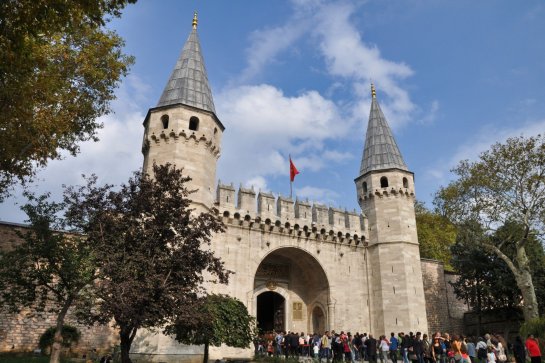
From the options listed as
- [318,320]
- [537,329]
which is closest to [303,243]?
[318,320]

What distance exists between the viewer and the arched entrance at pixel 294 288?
22.0 meters

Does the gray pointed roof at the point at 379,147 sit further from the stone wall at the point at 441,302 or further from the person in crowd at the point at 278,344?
the person in crowd at the point at 278,344

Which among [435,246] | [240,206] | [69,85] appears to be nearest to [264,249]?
[240,206]

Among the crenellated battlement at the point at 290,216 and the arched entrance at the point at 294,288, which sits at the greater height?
the crenellated battlement at the point at 290,216

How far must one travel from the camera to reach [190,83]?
20.9 m

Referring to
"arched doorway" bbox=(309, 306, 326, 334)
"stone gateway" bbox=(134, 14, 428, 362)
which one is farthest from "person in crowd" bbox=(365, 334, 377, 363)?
"arched doorway" bbox=(309, 306, 326, 334)

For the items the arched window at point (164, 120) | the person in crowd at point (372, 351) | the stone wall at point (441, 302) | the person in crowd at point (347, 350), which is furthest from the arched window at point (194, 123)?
the stone wall at point (441, 302)

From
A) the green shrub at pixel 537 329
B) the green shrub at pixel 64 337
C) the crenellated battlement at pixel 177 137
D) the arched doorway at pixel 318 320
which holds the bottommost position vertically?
the green shrub at pixel 64 337

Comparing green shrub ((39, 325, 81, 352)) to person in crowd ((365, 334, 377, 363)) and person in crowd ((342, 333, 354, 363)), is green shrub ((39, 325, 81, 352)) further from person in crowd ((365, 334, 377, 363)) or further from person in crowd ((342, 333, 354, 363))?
person in crowd ((365, 334, 377, 363))

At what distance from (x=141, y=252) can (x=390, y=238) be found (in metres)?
14.8

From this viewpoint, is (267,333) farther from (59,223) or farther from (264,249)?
(59,223)

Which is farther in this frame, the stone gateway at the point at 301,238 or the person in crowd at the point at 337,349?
the stone gateway at the point at 301,238

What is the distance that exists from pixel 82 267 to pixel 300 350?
35.6 ft

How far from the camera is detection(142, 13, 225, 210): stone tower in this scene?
60.9 feet
